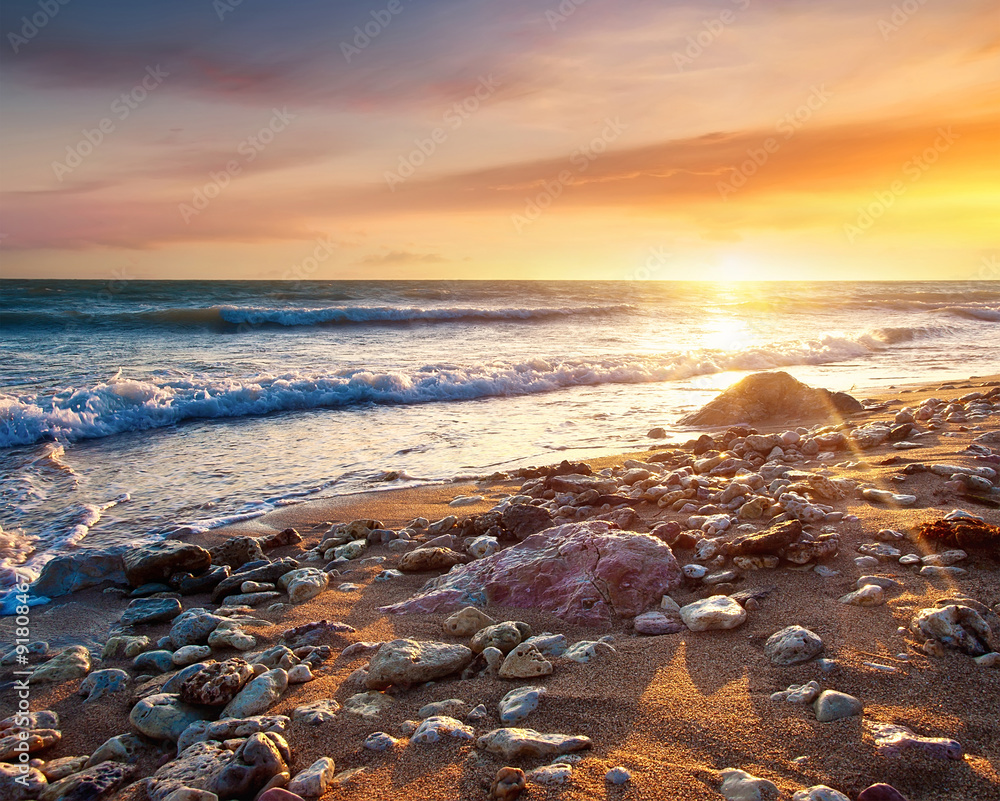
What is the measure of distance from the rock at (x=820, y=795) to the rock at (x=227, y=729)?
1.77 metres

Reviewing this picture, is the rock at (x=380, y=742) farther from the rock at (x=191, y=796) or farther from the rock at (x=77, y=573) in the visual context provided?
the rock at (x=77, y=573)

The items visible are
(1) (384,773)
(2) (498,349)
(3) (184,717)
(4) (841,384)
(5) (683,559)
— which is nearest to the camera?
(1) (384,773)

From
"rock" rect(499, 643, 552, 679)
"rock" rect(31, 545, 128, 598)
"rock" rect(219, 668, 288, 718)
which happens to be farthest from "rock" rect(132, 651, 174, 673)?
"rock" rect(499, 643, 552, 679)

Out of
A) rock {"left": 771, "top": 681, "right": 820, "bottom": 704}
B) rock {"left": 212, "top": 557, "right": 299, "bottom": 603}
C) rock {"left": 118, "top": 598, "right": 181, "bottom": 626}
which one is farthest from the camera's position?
rock {"left": 212, "top": 557, "right": 299, "bottom": 603}

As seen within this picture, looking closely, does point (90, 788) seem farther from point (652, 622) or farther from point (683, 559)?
point (683, 559)

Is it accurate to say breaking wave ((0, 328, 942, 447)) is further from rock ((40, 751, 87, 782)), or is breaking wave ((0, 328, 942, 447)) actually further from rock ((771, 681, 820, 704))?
rock ((771, 681, 820, 704))

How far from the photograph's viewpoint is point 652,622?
283 centimetres

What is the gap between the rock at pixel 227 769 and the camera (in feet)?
6.53

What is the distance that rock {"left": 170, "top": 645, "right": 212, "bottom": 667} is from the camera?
10.2ft

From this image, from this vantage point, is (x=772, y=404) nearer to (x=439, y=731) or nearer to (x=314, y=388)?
(x=439, y=731)

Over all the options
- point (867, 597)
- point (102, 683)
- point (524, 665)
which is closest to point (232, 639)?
point (102, 683)

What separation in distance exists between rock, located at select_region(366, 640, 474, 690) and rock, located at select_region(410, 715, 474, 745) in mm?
353

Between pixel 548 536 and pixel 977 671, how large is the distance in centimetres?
206

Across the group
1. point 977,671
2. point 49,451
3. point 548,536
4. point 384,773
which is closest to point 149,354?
point 49,451
